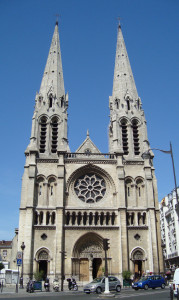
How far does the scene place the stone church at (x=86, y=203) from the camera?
33.3 m

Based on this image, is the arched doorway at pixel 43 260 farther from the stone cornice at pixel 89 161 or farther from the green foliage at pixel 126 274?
the stone cornice at pixel 89 161

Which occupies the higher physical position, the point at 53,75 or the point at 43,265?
the point at 53,75

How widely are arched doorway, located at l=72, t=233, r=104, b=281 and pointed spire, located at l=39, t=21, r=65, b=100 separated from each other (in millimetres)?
20340

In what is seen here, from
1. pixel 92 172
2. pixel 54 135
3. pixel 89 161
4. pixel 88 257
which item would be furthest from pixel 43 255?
pixel 54 135

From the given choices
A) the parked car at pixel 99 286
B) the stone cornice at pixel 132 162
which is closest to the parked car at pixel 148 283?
the parked car at pixel 99 286

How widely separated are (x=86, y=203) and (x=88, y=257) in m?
6.05

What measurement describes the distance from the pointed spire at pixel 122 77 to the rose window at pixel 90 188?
13360mm

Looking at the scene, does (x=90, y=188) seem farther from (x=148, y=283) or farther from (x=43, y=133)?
(x=148, y=283)

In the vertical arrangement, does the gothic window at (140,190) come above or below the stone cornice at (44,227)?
above

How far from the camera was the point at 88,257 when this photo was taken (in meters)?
34.4

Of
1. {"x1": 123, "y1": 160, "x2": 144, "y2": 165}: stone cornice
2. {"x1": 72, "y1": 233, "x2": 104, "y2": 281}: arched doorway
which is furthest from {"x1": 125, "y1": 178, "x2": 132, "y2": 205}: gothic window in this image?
{"x1": 72, "y1": 233, "x2": 104, "y2": 281}: arched doorway

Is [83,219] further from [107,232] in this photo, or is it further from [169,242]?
[169,242]

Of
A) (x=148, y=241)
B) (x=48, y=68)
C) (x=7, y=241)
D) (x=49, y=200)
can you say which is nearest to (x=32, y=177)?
(x=49, y=200)

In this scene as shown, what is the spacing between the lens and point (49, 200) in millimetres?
35938
